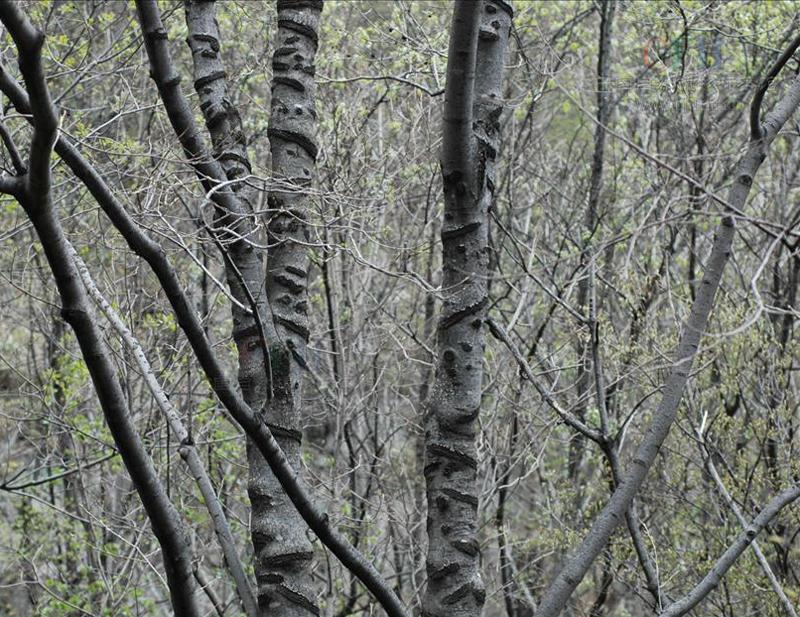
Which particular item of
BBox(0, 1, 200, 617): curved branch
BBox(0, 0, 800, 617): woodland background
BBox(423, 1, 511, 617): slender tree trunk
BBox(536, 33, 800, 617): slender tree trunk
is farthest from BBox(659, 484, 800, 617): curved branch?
BBox(0, 0, 800, 617): woodland background

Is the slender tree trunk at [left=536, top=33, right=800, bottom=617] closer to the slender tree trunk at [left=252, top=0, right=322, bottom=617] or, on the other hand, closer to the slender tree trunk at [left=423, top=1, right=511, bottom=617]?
the slender tree trunk at [left=423, top=1, right=511, bottom=617]

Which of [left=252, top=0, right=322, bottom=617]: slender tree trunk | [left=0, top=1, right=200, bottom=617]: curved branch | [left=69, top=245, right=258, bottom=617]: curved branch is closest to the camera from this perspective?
[left=0, top=1, right=200, bottom=617]: curved branch

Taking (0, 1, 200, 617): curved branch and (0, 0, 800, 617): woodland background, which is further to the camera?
(0, 0, 800, 617): woodland background

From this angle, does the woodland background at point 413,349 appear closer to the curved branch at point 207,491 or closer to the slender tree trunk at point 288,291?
the slender tree trunk at point 288,291

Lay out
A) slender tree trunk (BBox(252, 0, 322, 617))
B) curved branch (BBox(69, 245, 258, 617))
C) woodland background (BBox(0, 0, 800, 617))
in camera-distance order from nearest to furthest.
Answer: curved branch (BBox(69, 245, 258, 617)), slender tree trunk (BBox(252, 0, 322, 617)), woodland background (BBox(0, 0, 800, 617))

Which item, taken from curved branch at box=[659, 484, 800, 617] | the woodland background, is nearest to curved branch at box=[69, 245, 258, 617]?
curved branch at box=[659, 484, 800, 617]

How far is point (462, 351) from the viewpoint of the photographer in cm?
397

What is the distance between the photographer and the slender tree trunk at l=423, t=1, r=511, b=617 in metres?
3.86

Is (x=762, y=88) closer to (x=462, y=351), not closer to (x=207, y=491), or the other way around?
(x=462, y=351)

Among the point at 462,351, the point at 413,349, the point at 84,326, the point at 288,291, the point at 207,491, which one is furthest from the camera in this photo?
the point at 413,349

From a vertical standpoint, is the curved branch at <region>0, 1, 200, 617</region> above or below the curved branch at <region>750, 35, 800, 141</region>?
below

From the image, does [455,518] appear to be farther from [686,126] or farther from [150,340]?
[686,126]

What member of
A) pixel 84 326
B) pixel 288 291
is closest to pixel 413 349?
pixel 288 291

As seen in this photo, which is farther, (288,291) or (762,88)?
(288,291)
